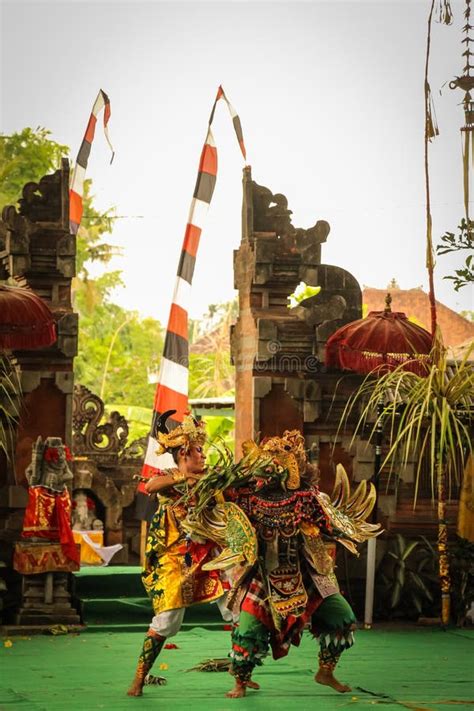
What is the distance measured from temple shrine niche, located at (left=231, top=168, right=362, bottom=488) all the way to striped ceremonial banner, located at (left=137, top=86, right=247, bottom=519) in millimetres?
941

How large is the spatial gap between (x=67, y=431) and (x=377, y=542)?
2894 millimetres

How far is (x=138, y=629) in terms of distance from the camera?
37.1ft

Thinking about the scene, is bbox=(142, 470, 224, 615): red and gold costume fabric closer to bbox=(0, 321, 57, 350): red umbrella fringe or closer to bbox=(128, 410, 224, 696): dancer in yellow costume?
bbox=(128, 410, 224, 696): dancer in yellow costume

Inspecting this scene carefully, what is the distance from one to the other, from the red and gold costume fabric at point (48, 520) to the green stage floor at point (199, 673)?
729 millimetres

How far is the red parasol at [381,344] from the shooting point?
11.9 metres

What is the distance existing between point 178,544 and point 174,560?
10 centimetres

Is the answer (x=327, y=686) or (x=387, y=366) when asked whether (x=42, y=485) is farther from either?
(x=327, y=686)

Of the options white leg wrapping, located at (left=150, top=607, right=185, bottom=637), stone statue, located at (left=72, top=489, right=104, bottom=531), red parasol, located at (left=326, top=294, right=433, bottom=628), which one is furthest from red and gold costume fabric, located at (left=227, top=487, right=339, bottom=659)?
stone statue, located at (left=72, top=489, right=104, bottom=531)

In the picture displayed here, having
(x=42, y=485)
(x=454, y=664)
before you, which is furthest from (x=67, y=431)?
(x=454, y=664)

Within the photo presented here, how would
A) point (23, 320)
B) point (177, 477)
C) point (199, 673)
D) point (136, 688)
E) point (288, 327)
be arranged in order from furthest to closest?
1. point (288, 327)
2. point (23, 320)
3. point (199, 673)
4. point (177, 477)
5. point (136, 688)

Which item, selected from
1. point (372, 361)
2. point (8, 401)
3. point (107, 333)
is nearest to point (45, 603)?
point (8, 401)

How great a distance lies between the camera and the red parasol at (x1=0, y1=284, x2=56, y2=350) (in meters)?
11.2

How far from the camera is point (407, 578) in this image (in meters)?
11.9

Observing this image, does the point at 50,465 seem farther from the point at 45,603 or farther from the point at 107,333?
the point at 107,333
